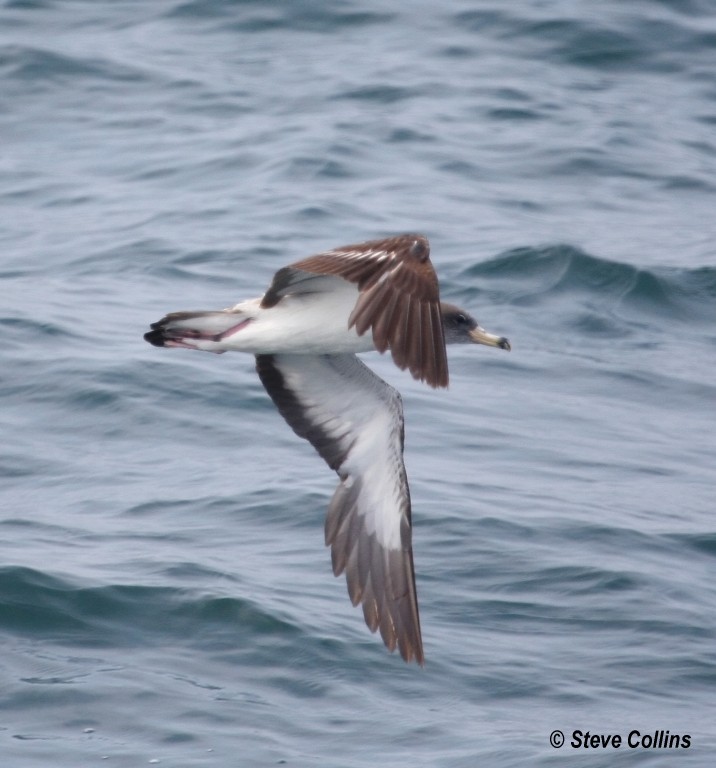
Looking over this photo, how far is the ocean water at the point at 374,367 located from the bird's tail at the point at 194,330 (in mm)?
1517

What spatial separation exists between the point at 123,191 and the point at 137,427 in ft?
15.3

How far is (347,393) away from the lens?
7.49m

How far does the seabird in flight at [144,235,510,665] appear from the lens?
667 centimetres

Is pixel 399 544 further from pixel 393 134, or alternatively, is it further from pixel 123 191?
pixel 393 134

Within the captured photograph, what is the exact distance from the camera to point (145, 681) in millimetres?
7035

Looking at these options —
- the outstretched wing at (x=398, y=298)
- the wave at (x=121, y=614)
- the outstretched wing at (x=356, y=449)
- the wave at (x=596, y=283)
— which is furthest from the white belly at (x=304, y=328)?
the wave at (x=596, y=283)

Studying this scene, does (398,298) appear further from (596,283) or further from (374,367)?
(596,283)

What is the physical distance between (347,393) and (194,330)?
1.06 m

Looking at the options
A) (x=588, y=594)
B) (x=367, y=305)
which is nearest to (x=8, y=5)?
(x=588, y=594)

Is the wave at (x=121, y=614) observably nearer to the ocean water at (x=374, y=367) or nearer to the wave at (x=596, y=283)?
the ocean water at (x=374, y=367)

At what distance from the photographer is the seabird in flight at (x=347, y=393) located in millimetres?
6668

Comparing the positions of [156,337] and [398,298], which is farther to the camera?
[156,337]

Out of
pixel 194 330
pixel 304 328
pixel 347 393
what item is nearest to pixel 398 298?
pixel 304 328

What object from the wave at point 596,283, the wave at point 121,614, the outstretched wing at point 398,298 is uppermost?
the outstretched wing at point 398,298
